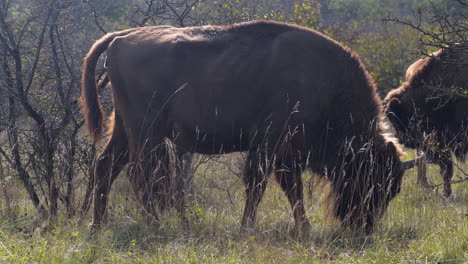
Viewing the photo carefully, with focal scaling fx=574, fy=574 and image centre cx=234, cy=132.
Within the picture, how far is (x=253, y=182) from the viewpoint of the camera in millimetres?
4879

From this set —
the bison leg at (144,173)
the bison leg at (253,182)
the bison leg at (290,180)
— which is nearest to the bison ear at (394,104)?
the bison leg at (290,180)

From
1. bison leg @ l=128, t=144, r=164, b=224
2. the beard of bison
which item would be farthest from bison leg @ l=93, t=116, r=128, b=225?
the beard of bison

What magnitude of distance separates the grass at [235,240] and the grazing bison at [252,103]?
1.25 feet

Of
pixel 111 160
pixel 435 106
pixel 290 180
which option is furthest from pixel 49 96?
pixel 435 106

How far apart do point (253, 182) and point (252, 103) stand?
84 centimetres

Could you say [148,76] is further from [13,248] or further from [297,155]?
[13,248]

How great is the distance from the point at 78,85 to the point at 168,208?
2.02m

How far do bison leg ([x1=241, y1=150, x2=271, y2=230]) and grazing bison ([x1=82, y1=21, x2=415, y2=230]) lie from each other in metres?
0.01

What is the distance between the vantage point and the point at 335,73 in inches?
211

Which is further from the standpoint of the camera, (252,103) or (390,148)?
(252,103)

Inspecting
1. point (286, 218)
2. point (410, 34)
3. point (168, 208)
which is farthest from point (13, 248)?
point (410, 34)

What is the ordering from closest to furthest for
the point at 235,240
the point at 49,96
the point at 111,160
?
1. the point at 235,240
2. the point at 111,160
3. the point at 49,96

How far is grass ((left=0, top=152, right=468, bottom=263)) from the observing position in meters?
3.87

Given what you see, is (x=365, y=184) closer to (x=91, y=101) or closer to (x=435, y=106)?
(x=91, y=101)
